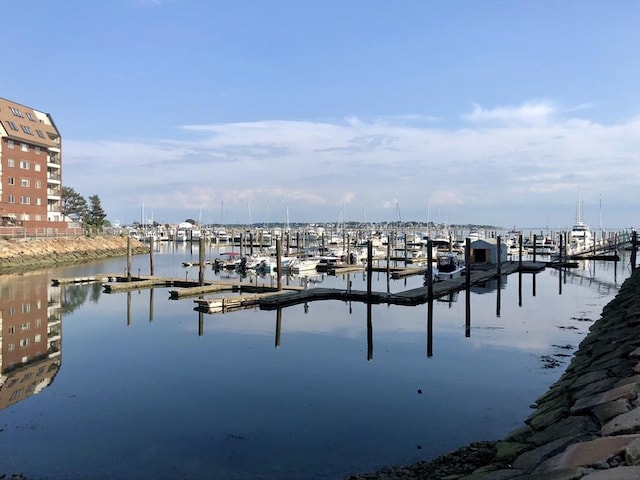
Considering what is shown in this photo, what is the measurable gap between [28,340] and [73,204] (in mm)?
96636

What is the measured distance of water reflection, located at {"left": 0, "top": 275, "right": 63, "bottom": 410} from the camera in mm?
17064

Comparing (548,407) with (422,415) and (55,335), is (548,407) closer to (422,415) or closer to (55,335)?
(422,415)

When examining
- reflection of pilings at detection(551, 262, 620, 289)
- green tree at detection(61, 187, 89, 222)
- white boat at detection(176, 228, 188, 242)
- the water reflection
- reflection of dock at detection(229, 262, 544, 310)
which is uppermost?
green tree at detection(61, 187, 89, 222)

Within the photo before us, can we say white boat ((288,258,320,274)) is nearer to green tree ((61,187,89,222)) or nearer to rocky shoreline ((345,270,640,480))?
rocky shoreline ((345,270,640,480))

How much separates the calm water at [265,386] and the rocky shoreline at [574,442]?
4.32 feet

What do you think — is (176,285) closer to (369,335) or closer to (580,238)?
(369,335)

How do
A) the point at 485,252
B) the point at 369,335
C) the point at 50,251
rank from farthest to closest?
the point at 50,251
the point at 485,252
the point at 369,335

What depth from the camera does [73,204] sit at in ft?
365

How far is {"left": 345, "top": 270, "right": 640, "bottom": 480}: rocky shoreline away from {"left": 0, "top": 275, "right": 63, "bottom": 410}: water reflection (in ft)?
40.8

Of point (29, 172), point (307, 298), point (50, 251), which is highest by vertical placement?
point (29, 172)

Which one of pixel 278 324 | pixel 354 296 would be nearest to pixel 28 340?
pixel 278 324

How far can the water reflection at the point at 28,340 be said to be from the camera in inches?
672

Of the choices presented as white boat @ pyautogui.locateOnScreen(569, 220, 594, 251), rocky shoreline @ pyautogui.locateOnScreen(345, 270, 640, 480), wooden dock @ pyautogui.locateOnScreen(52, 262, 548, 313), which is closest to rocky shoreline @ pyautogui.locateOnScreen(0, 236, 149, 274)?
wooden dock @ pyautogui.locateOnScreen(52, 262, 548, 313)

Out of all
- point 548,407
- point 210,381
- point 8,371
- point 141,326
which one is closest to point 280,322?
point 141,326
